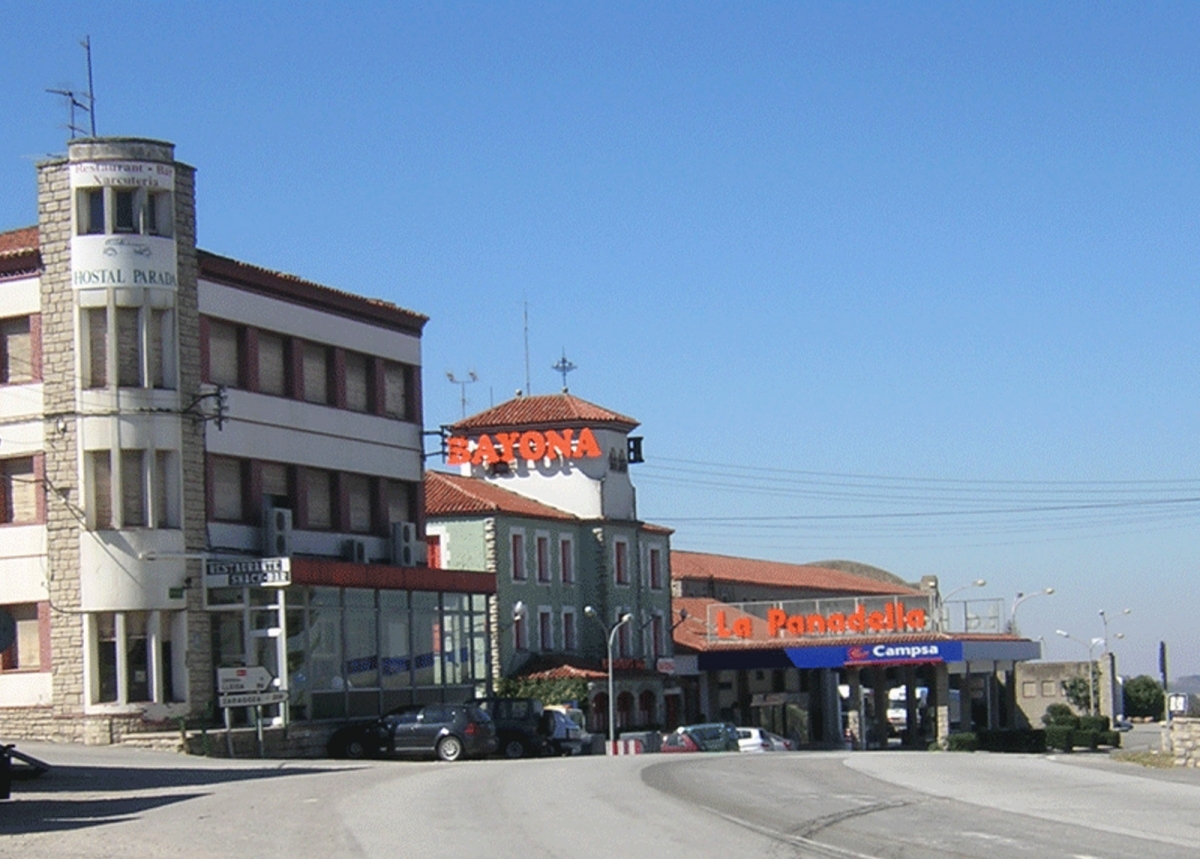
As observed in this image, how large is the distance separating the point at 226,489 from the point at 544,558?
2255cm

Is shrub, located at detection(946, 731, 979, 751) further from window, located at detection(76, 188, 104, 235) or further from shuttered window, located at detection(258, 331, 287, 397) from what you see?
window, located at detection(76, 188, 104, 235)

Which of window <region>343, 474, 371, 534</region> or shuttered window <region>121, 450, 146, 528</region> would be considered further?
window <region>343, 474, 371, 534</region>

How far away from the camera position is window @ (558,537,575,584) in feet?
220

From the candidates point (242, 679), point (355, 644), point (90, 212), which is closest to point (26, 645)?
→ point (242, 679)

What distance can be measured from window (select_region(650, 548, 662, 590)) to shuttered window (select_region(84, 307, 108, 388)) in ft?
112

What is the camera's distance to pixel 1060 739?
66.6m

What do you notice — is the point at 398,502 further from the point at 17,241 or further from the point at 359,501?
the point at 17,241

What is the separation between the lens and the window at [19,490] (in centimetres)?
4266

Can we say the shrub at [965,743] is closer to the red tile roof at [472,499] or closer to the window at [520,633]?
the window at [520,633]

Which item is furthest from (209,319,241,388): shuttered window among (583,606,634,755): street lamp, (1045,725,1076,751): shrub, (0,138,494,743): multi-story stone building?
(1045,725,1076,751): shrub

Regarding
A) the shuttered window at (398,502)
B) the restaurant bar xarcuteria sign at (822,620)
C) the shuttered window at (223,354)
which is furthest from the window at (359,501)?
the restaurant bar xarcuteria sign at (822,620)

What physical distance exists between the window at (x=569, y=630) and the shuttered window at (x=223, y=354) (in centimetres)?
2415

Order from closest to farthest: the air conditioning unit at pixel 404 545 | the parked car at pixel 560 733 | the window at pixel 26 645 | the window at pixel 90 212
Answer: the window at pixel 90 212 < the window at pixel 26 645 < the parked car at pixel 560 733 < the air conditioning unit at pixel 404 545

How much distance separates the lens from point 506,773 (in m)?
30.1
